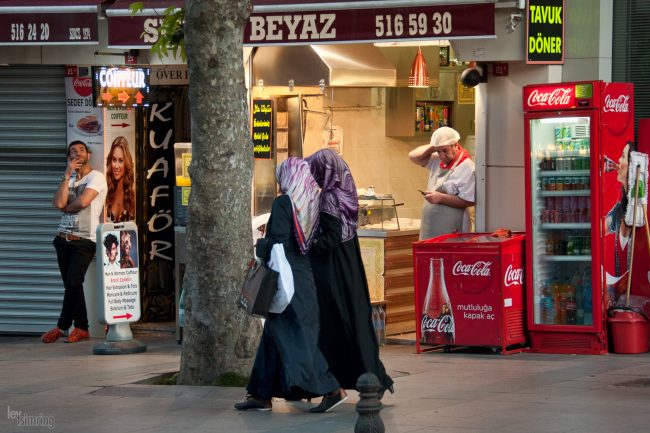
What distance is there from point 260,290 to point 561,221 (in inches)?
167

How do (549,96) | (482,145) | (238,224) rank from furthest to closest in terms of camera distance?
(482,145)
(549,96)
(238,224)

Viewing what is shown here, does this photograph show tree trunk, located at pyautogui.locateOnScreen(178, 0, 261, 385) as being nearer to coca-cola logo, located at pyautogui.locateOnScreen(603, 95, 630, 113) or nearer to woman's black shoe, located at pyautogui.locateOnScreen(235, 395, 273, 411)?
woman's black shoe, located at pyautogui.locateOnScreen(235, 395, 273, 411)

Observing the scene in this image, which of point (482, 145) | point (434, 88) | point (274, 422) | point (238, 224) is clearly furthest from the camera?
point (434, 88)

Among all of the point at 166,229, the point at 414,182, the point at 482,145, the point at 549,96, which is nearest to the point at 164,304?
the point at 166,229

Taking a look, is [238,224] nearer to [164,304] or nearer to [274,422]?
[274,422]

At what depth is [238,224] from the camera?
1026 centimetres

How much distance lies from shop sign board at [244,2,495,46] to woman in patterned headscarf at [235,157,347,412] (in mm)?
3709

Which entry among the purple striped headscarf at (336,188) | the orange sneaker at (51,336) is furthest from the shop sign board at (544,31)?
the orange sneaker at (51,336)

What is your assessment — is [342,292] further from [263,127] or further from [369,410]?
[263,127]

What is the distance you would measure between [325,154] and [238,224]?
1.29 m

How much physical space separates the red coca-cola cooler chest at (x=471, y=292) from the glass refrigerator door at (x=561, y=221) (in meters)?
0.22

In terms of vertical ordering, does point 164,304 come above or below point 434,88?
below

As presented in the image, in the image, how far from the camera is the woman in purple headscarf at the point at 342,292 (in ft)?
30.1

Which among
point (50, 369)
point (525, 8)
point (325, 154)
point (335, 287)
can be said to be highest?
point (525, 8)
